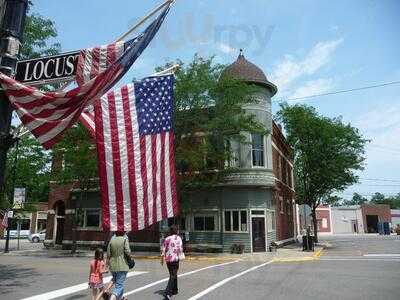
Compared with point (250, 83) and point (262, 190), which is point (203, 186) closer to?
point (262, 190)

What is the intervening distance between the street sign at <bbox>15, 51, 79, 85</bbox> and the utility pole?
478 mm

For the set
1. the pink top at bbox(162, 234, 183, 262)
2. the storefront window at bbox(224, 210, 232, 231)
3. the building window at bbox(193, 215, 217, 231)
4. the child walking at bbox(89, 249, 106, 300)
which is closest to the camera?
the child walking at bbox(89, 249, 106, 300)

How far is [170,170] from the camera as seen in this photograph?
761 cm

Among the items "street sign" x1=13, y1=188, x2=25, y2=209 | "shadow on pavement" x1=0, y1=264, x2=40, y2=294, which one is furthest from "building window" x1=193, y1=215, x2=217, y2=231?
"shadow on pavement" x1=0, y1=264, x2=40, y2=294

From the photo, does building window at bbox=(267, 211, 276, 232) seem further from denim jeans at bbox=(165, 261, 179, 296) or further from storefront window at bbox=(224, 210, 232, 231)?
denim jeans at bbox=(165, 261, 179, 296)

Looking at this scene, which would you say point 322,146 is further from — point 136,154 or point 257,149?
point 136,154

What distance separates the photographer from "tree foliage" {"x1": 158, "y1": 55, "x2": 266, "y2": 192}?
1027 inches

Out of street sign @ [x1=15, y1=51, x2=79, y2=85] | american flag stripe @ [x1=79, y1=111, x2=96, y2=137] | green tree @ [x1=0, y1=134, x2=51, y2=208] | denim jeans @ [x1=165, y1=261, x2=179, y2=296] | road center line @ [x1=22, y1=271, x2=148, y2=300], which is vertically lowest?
road center line @ [x1=22, y1=271, x2=148, y2=300]

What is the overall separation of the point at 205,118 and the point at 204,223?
24.8 ft

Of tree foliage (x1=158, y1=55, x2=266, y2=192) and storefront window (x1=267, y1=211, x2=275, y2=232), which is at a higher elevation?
tree foliage (x1=158, y1=55, x2=266, y2=192)

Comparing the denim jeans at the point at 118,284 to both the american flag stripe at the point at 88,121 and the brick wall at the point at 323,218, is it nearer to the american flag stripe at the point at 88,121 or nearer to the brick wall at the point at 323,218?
the american flag stripe at the point at 88,121

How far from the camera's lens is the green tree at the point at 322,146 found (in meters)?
36.3

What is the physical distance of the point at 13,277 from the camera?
15.8m

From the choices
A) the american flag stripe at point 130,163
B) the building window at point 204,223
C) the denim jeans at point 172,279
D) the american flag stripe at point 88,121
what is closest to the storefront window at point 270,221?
the building window at point 204,223
